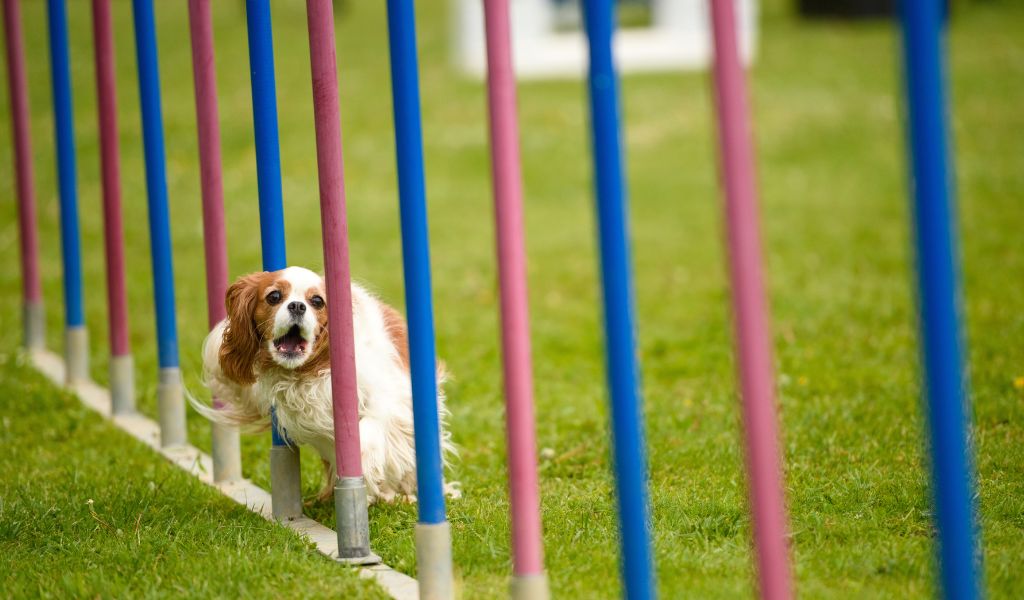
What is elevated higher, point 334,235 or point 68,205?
point 334,235

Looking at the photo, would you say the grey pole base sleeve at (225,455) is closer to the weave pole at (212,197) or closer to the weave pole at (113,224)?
the weave pole at (212,197)

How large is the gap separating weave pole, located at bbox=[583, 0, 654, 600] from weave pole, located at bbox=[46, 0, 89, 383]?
449cm

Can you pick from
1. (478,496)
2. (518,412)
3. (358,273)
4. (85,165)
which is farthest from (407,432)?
(85,165)

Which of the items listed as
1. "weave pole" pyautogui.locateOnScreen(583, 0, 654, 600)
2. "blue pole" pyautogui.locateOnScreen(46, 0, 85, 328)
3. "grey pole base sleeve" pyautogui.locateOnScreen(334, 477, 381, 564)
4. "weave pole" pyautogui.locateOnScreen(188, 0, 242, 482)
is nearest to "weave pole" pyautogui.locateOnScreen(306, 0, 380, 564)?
"grey pole base sleeve" pyautogui.locateOnScreen(334, 477, 381, 564)

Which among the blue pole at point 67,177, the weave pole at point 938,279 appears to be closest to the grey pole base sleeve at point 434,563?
the weave pole at point 938,279

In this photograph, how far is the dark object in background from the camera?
20469mm

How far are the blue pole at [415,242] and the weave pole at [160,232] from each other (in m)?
2.37

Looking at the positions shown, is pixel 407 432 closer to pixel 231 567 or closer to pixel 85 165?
pixel 231 567

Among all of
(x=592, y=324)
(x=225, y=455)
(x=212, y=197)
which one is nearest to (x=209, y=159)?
(x=212, y=197)

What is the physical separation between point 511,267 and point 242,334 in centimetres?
149

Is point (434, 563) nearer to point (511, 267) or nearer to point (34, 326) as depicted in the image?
point (511, 267)

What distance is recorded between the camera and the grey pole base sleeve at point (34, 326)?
7.65 meters

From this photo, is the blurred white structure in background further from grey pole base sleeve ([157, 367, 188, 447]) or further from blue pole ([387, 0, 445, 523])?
blue pole ([387, 0, 445, 523])

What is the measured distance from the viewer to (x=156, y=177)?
565 cm
